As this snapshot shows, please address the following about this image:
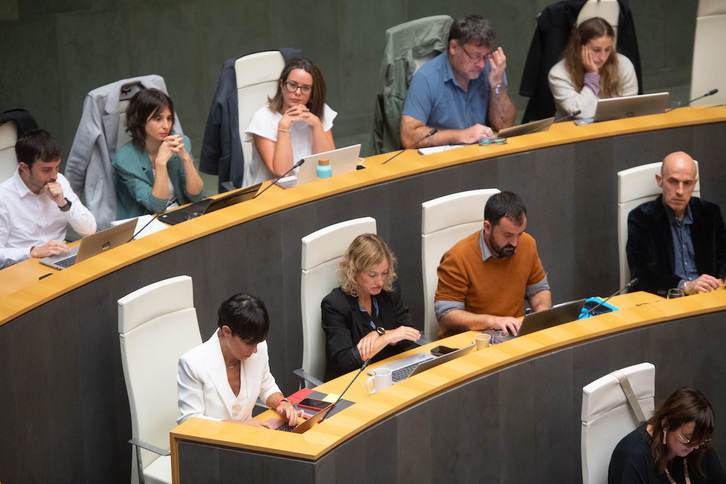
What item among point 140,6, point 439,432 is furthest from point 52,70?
point 439,432

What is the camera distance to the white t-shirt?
479 cm

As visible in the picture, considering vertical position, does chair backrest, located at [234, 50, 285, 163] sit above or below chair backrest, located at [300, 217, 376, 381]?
above

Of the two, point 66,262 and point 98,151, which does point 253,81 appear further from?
point 66,262

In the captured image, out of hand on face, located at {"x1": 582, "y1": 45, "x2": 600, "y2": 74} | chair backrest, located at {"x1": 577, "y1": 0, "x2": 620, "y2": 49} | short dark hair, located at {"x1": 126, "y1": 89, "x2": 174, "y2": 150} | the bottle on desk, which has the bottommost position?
the bottle on desk

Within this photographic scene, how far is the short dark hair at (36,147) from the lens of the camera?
3.79 m

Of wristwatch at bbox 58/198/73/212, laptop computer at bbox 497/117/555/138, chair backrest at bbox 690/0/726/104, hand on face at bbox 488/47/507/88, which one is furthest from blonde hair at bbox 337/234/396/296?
chair backrest at bbox 690/0/726/104

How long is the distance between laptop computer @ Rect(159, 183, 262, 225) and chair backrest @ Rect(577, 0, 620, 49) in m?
2.86

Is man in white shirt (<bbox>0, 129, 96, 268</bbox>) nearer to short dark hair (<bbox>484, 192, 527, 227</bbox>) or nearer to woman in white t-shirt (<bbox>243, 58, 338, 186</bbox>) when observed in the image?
woman in white t-shirt (<bbox>243, 58, 338, 186</bbox>)

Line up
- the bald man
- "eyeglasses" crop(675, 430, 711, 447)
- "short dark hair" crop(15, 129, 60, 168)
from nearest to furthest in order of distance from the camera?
"eyeglasses" crop(675, 430, 711, 447), "short dark hair" crop(15, 129, 60, 168), the bald man

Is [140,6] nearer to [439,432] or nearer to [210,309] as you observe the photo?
[210,309]

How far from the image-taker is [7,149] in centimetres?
450

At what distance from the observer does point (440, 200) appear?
13.5 feet

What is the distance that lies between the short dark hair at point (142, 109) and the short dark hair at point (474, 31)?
1.69 meters

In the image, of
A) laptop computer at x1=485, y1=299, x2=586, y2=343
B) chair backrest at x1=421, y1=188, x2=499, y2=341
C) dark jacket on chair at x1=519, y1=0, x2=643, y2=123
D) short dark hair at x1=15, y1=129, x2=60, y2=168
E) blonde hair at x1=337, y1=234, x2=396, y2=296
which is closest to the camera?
laptop computer at x1=485, y1=299, x2=586, y2=343
